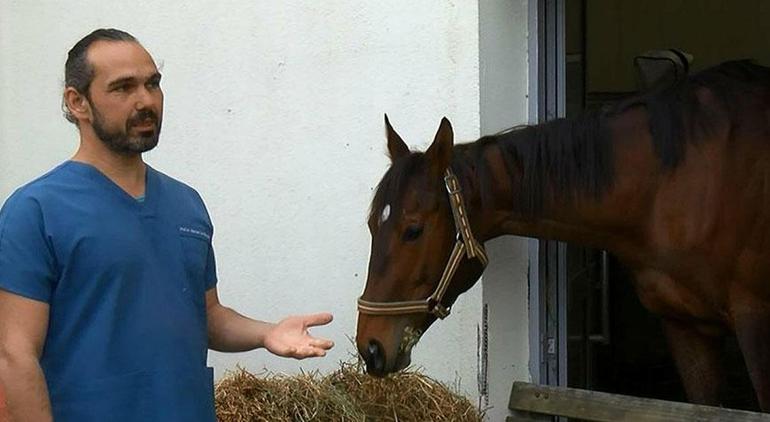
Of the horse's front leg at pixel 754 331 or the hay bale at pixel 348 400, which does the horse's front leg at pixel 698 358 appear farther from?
the hay bale at pixel 348 400

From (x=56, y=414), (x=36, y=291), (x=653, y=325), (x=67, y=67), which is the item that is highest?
(x=67, y=67)

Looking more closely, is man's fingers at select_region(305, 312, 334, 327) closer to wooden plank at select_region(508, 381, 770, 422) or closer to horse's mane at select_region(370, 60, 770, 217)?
horse's mane at select_region(370, 60, 770, 217)

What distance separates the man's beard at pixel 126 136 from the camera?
7.16 ft

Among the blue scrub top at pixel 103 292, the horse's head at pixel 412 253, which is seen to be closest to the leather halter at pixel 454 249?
the horse's head at pixel 412 253

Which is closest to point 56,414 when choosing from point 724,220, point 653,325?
point 724,220

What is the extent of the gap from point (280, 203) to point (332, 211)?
0.24 meters

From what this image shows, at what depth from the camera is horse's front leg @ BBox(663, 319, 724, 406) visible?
3506 mm

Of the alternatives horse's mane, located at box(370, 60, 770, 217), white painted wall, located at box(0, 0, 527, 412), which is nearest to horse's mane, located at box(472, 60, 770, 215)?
horse's mane, located at box(370, 60, 770, 217)

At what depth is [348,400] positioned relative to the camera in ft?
12.4

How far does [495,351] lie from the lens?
385 centimetres

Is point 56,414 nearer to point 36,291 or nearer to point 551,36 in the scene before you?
point 36,291

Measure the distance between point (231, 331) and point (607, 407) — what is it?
1375 mm

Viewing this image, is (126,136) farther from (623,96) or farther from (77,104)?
(623,96)

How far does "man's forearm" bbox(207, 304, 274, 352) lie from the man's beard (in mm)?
467
